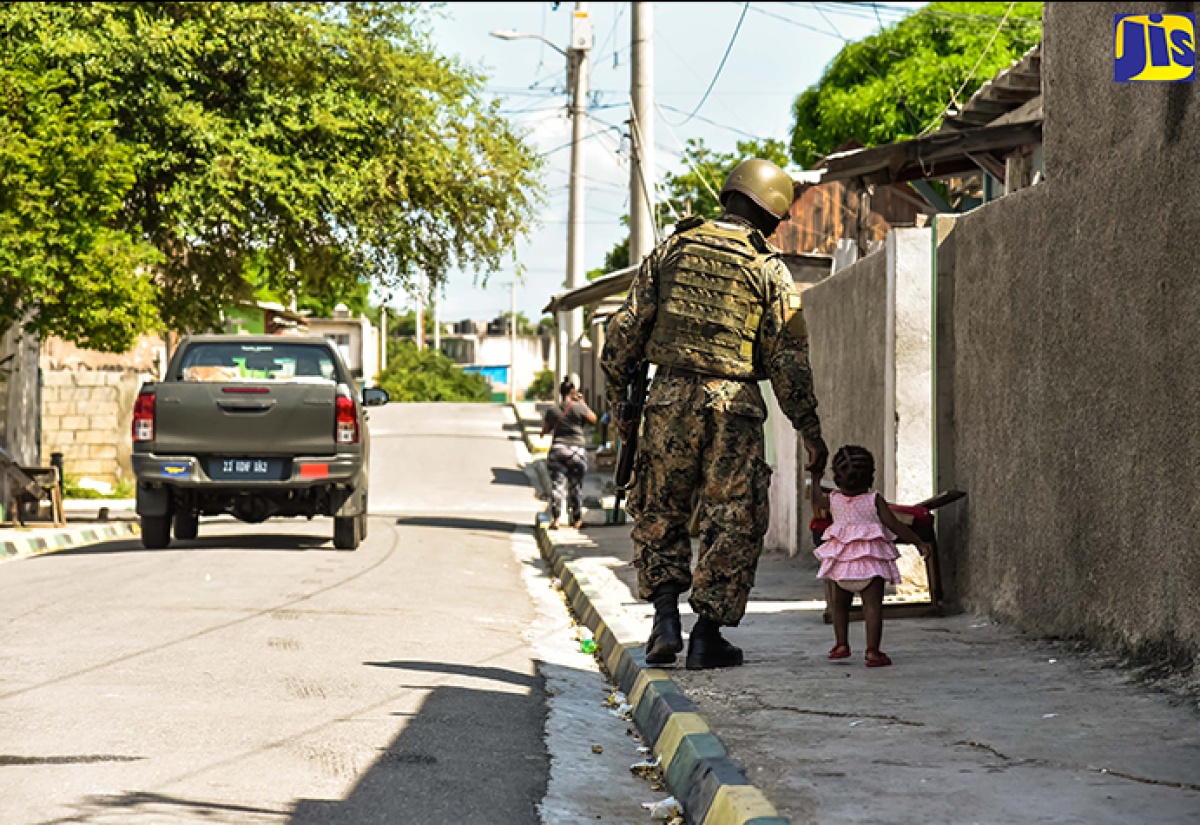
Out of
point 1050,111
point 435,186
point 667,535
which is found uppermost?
point 435,186

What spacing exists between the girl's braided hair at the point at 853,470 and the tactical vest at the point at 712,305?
22.3 inches

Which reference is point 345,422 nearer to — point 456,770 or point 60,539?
point 60,539

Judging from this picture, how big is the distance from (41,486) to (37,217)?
3.31 metres

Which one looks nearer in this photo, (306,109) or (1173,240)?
(1173,240)

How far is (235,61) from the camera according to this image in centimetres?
2222

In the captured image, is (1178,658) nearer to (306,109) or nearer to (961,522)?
(961,522)

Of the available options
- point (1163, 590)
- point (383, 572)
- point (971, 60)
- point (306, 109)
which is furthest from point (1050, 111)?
point (971, 60)

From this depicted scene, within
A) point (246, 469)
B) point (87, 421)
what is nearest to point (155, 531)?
point (246, 469)

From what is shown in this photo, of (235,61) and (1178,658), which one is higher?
(235,61)

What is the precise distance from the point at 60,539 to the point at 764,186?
12143 millimetres

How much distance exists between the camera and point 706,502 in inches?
272

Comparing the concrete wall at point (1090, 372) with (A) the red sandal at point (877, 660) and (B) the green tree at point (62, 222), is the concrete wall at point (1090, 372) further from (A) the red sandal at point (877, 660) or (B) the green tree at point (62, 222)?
(B) the green tree at point (62, 222)

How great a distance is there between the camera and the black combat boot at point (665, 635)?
279 inches

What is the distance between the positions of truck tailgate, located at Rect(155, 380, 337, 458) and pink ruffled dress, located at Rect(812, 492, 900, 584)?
8.09 m
